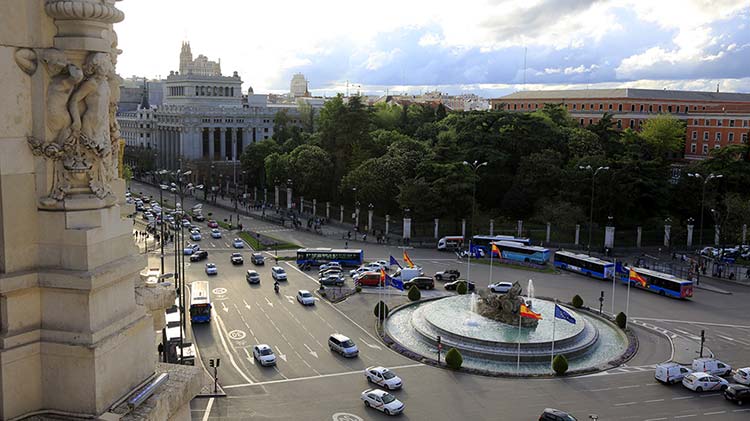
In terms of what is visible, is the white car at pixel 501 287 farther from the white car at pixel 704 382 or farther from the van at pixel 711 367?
the white car at pixel 704 382

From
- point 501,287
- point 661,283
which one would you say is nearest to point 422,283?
point 501,287

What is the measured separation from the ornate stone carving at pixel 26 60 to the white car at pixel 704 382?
2700cm

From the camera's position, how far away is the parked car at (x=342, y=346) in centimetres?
2852

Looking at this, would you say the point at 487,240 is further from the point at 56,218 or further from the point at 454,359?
the point at 56,218

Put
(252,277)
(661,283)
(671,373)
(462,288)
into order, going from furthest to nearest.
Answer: (252,277)
(661,283)
(462,288)
(671,373)

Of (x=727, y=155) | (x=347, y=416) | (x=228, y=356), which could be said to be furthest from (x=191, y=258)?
(x=727, y=155)

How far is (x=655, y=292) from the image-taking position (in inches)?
1607

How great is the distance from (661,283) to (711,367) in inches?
548

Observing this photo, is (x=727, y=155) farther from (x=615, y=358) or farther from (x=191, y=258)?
(x=191, y=258)

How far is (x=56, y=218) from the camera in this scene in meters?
4.81

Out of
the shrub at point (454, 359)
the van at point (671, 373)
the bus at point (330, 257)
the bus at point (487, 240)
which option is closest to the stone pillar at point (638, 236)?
the bus at point (487, 240)

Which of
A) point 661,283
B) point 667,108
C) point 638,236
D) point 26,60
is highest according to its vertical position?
point 667,108

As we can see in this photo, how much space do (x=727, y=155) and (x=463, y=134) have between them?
25945 millimetres

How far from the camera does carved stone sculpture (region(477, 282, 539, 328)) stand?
107ft
